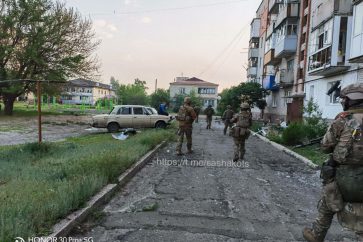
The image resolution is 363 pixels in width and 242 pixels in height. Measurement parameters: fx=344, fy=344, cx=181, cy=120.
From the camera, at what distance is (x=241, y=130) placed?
31.9ft

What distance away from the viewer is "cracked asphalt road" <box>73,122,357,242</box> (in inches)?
167

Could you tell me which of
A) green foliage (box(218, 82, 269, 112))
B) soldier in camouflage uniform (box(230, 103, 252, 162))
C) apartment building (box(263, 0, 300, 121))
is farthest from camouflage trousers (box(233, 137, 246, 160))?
green foliage (box(218, 82, 269, 112))

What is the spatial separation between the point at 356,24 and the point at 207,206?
12.9m

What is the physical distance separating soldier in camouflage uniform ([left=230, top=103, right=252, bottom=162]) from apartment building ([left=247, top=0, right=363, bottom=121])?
4.72 metres

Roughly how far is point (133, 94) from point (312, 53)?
58140 millimetres

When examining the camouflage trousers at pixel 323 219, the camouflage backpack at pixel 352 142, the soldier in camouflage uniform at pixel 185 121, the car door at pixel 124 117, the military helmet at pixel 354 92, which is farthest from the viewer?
the car door at pixel 124 117

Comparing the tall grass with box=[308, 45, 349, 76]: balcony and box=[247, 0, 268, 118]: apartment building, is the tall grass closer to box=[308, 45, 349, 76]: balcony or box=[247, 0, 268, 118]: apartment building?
box=[308, 45, 349, 76]: balcony

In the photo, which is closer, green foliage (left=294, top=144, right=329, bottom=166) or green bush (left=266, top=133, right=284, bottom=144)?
green foliage (left=294, top=144, right=329, bottom=166)

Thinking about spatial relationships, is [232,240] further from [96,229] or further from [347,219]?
[96,229]

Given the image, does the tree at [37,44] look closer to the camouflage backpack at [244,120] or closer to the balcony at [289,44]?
the balcony at [289,44]

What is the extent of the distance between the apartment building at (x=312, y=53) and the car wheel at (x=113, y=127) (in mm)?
11146

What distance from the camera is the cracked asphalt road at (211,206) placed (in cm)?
423

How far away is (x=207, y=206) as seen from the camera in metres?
5.36

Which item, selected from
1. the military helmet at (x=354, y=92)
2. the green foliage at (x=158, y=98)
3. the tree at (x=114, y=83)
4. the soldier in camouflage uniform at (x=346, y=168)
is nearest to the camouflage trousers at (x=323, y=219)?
the soldier in camouflage uniform at (x=346, y=168)
